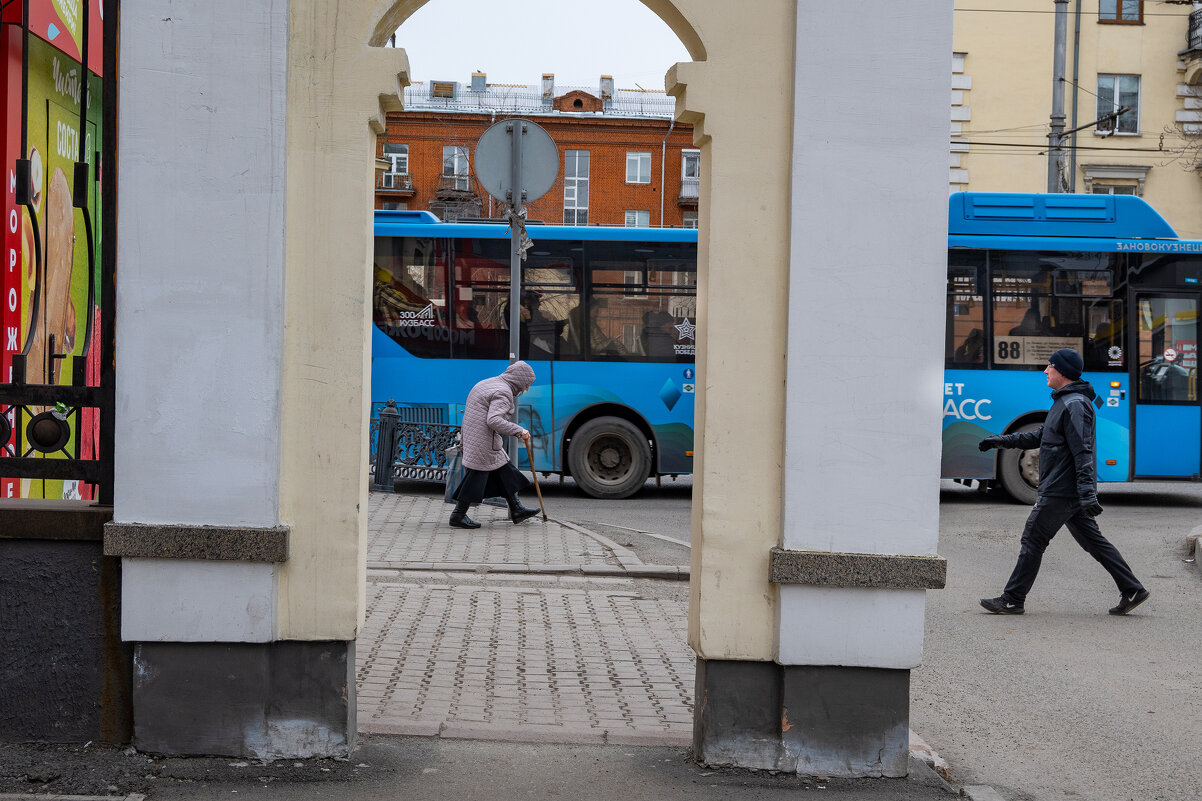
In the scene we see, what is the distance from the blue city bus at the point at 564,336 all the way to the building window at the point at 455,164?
136 ft

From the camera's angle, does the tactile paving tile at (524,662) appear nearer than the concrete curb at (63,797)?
No

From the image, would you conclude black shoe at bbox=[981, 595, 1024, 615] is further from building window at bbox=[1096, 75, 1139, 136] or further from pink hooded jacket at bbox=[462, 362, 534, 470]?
building window at bbox=[1096, 75, 1139, 136]

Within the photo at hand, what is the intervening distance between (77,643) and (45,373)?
1986 mm

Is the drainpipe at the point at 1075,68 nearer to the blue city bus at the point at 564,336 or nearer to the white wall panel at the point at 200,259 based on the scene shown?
the blue city bus at the point at 564,336

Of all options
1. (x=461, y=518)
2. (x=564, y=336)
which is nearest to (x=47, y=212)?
(x=461, y=518)

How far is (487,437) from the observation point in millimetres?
11336

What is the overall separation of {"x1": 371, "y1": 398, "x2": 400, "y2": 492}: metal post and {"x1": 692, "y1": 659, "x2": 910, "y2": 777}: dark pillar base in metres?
10.1

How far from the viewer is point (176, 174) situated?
14.8ft

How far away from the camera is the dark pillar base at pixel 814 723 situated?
15.4 feet

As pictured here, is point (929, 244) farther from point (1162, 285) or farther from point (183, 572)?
point (1162, 285)

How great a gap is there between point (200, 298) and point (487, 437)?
684 centimetres

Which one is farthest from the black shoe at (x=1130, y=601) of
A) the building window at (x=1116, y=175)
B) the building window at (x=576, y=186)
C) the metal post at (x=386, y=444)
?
the building window at (x=576, y=186)

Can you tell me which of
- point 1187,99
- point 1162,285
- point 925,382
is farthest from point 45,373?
point 1187,99

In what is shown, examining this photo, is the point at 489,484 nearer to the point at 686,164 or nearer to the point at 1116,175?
the point at 1116,175
